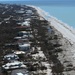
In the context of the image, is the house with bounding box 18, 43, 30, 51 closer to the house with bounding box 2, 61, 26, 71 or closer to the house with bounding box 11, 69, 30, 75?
the house with bounding box 2, 61, 26, 71

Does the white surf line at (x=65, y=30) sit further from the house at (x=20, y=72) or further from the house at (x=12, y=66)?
the house at (x=20, y=72)

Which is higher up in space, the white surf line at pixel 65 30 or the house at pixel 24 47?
the white surf line at pixel 65 30

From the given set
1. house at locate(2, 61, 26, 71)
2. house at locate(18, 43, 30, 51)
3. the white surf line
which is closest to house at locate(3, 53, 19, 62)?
house at locate(2, 61, 26, 71)

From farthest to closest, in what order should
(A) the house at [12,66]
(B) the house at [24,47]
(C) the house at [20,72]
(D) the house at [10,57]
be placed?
(B) the house at [24,47] → (D) the house at [10,57] → (A) the house at [12,66] → (C) the house at [20,72]

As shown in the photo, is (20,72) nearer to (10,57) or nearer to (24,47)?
(10,57)

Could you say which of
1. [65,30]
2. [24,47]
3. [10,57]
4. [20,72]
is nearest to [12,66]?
[20,72]

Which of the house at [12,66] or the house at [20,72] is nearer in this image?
the house at [20,72]

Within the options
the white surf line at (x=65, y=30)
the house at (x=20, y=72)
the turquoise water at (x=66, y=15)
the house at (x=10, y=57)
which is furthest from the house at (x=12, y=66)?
the turquoise water at (x=66, y=15)

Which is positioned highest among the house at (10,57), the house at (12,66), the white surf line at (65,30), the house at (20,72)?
the white surf line at (65,30)

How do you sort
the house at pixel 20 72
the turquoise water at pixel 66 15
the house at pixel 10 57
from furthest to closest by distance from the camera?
1. the turquoise water at pixel 66 15
2. the house at pixel 10 57
3. the house at pixel 20 72

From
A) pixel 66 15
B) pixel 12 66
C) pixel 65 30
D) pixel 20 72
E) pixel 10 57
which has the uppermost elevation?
pixel 66 15

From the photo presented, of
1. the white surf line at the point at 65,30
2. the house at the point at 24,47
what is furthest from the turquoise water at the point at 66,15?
the house at the point at 24,47

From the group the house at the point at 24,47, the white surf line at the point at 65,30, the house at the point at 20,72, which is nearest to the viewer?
the house at the point at 20,72
